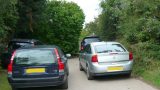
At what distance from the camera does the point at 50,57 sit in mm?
11297

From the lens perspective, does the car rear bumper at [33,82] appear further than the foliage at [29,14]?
No

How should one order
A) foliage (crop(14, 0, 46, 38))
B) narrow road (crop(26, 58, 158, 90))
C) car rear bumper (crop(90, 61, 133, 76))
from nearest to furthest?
narrow road (crop(26, 58, 158, 90)) < car rear bumper (crop(90, 61, 133, 76)) < foliage (crop(14, 0, 46, 38))

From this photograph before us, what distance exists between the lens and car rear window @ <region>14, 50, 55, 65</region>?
1119cm

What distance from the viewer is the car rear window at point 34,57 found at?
11188 mm

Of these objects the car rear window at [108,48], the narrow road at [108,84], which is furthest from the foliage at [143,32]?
the car rear window at [108,48]

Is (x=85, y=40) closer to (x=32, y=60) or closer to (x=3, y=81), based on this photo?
(x=3, y=81)

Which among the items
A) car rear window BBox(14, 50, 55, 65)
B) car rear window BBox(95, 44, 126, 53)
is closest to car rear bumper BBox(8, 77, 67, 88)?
car rear window BBox(14, 50, 55, 65)

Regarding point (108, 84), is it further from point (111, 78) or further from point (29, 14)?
point (29, 14)

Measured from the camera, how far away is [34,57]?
1134 cm

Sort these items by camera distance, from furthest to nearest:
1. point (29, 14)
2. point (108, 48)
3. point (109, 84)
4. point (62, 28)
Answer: point (62, 28)
point (29, 14)
point (108, 48)
point (109, 84)

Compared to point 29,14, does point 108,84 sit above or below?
below

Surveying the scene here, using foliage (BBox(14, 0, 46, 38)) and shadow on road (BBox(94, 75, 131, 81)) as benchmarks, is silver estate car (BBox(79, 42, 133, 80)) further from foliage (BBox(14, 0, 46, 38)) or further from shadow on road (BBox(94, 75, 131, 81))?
foliage (BBox(14, 0, 46, 38))

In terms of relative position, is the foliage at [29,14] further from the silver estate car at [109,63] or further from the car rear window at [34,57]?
the car rear window at [34,57]

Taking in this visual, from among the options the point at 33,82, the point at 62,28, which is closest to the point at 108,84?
the point at 33,82
